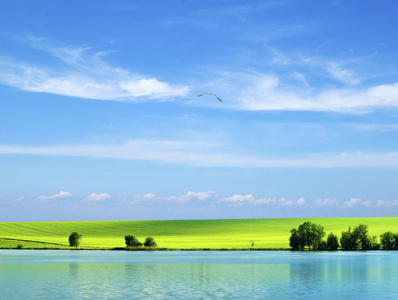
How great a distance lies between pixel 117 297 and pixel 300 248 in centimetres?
10580

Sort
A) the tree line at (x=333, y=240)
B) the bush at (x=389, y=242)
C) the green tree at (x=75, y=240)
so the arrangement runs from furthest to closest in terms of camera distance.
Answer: the green tree at (x=75, y=240)
the bush at (x=389, y=242)
the tree line at (x=333, y=240)

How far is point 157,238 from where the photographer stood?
193125 mm

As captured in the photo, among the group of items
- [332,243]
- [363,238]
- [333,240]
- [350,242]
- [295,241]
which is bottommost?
[332,243]

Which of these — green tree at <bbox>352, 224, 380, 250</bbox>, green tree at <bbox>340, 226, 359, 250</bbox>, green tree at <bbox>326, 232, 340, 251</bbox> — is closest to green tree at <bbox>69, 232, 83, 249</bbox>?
green tree at <bbox>326, 232, 340, 251</bbox>

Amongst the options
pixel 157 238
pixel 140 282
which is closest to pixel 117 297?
pixel 140 282

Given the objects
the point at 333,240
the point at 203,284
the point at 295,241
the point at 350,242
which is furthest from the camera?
the point at 350,242

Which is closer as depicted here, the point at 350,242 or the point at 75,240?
the point at 350,242

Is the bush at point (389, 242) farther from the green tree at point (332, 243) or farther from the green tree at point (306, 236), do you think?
the green tree at point (306, 236)

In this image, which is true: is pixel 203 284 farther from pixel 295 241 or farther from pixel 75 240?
pixel 75 240

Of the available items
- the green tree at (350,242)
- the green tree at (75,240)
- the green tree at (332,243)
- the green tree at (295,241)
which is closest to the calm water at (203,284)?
the green tree at (295,241)

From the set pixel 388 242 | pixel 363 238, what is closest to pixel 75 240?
pixel 363 238

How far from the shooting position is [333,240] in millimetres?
146750

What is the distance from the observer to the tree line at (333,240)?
473 ft

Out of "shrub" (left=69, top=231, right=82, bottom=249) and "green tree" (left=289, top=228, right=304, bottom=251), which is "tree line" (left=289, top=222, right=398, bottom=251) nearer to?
"green tree" (left=289, top=228, right=304, bottom=251)
